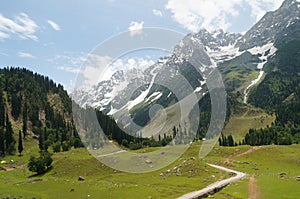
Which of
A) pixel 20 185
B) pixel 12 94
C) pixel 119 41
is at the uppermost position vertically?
pixel 12 94

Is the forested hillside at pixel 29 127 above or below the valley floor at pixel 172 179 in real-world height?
above

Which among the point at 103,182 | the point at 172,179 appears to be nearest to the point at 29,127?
the point at 103,182

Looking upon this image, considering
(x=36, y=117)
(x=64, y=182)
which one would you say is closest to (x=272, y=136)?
(x=64, y=182)

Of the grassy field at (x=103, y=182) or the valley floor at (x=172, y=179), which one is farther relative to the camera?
the grassy field at (x=103, y=182)

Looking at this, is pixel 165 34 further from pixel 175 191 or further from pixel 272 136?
pixel 272 136

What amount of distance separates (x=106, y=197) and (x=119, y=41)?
1200 inches

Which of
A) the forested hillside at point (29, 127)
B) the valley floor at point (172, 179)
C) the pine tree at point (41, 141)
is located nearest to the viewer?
the valley floor at point (172, 179)

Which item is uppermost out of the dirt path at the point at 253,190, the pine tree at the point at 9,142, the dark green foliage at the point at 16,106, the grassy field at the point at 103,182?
the dark green foliage at the point at 16,106

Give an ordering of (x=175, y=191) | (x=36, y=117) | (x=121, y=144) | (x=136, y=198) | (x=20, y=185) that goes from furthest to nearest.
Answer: (x=36, y=117) < (x=121, y=144) < (x=20, y=185) < (x=175, y=191) < (x=136, y=198)

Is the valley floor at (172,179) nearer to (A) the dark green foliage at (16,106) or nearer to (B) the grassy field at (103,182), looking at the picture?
(B) the grassy field at (103,182)

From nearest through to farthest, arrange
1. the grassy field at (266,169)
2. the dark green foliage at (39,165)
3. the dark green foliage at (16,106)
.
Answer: the grassy field at (266,169)
the dark green foliage at (39,165)
the dark green foliage at (16,106)

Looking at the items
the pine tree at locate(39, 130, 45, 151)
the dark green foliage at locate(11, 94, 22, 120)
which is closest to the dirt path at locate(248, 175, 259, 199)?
the pine tree at locate(39, 130, 45, 151)

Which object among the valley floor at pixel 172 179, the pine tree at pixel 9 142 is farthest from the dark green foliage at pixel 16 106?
the valley floor at pixel 172 179

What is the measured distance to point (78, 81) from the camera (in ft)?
115
